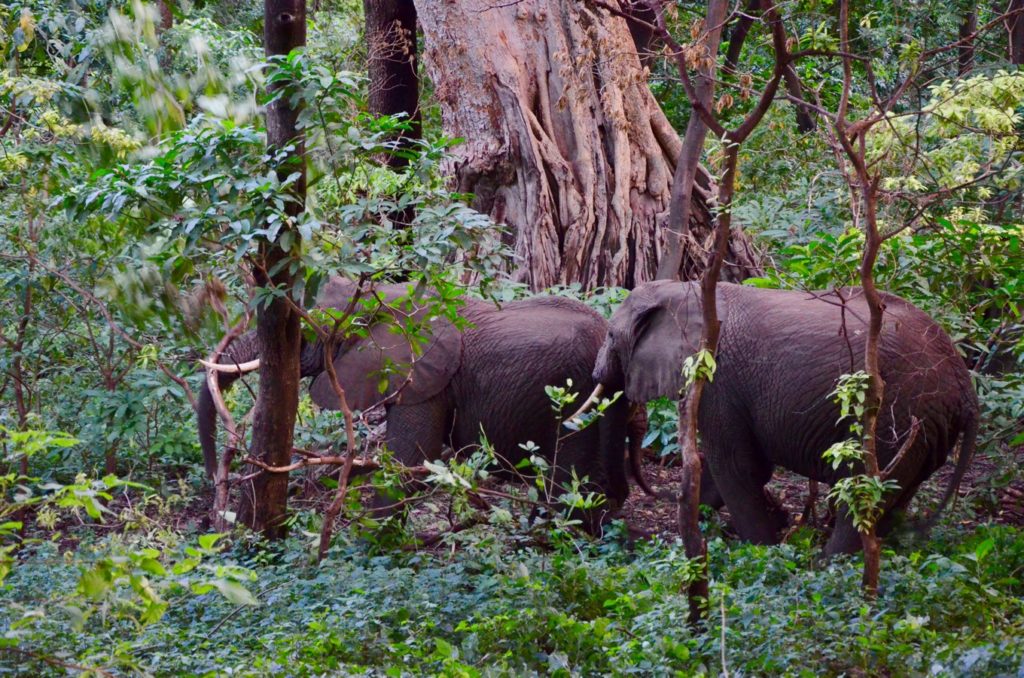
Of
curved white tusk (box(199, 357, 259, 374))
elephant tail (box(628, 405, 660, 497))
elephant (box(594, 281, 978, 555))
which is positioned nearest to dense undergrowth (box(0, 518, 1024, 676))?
elephant (box(594, 281, 978, 555))

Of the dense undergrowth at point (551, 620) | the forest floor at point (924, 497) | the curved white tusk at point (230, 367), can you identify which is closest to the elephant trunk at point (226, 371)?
the curved white tusk at point (230, 367)

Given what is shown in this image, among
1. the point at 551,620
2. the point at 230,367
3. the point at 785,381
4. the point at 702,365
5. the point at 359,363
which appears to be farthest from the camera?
the point at 359,363

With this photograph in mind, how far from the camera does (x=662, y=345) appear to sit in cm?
738

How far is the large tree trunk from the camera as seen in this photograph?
1135 centimetres

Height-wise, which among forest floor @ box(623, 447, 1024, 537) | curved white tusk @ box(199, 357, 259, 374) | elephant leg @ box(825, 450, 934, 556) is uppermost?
curved white tusk @ box(199, 357, 259, 374)

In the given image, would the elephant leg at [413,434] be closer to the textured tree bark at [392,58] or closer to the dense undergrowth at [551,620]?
the dense undergrowth at [551,620]

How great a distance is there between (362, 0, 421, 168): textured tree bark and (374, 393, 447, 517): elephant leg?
5.49m

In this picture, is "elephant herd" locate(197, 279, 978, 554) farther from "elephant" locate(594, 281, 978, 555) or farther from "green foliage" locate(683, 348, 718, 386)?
"green foliage" locate(683, 348, 718, 386)

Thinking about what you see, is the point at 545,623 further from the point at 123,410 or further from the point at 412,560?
the point at 123,410

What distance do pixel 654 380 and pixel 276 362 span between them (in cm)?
235

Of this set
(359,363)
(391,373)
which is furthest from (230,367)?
(391,373)

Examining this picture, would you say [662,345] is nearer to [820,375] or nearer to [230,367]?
[820,375]

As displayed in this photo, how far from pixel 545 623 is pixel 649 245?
23.4 feet

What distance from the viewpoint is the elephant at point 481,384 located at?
775cm
